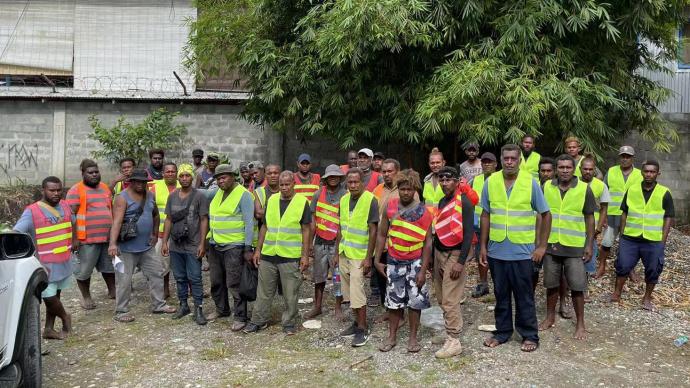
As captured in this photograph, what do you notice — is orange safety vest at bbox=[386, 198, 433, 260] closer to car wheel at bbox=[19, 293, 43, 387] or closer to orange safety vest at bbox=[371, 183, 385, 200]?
orange safety vest at bbox=[371, 183, 385, 200]

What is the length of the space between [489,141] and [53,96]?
31.2 feet

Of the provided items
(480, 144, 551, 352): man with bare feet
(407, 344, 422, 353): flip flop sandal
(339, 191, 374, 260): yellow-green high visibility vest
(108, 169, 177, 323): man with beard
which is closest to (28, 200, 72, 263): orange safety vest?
(108, 169, 177, 323): man with beard

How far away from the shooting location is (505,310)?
18.4 ft

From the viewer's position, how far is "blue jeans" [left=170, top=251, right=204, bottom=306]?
21.1ft

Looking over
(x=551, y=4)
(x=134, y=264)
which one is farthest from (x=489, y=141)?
(x=134, y=264)

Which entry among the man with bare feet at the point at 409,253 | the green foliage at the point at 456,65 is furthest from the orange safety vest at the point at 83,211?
the green foliage at the point at 456,65

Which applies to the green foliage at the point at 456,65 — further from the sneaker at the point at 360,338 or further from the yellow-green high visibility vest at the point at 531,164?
the sneaker at the point at 360,338

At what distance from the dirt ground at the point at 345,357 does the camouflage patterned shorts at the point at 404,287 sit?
0.46 m

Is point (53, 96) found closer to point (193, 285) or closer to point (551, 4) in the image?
point (193, 285)

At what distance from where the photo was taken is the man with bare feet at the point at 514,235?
17.7 ft

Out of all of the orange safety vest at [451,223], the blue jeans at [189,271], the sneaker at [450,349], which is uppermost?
the orange safety vest at [451,223]

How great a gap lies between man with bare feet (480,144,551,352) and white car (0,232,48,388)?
12.4 feet

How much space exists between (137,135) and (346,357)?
344 inches

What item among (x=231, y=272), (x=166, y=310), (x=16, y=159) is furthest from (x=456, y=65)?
(x=16, y=159)
